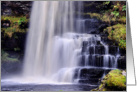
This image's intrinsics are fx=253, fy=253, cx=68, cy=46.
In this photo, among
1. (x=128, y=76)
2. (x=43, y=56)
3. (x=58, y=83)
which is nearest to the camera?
(x=128, y=76)

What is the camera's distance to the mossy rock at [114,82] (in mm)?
8391

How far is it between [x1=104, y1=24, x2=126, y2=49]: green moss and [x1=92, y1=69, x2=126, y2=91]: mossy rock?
1.04 meters

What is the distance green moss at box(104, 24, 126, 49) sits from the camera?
29.3 feet

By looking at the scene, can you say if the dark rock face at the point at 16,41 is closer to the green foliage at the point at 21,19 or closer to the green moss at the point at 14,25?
the green moss at the point at 14,25

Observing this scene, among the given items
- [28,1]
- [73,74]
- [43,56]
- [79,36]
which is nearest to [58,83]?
[73,74]

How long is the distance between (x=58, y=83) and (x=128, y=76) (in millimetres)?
2470

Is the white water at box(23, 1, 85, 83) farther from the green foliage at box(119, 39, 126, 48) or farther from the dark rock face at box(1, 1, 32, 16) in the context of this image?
the green foliage at box(119, 39, 126, 48)

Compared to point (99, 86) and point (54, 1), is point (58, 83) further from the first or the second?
point (54, 1)

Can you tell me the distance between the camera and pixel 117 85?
841cm

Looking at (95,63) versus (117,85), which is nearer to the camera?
(117,85)

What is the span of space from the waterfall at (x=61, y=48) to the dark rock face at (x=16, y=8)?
1.03 feet

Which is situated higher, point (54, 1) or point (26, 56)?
point (54, 1)

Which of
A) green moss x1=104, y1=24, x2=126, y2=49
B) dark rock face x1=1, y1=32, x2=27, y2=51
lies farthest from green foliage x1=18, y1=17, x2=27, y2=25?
green moss x1=104, y1=24, x2=126, y2=49

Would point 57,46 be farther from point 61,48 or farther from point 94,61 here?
point 94,61
